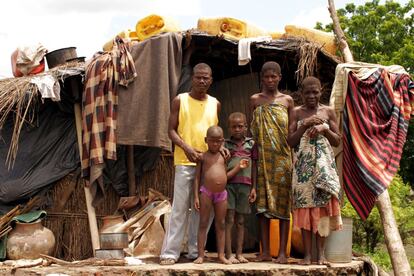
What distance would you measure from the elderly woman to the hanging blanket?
857 mm

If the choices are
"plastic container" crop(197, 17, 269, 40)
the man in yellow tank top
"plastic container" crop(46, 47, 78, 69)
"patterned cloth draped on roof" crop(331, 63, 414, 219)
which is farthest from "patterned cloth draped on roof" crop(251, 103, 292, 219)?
"plastic container" crop(46, 47, 78, 69)

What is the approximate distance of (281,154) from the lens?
19.1ft

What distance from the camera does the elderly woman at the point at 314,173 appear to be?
545cm

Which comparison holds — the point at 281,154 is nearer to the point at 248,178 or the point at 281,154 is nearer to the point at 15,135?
the point at 248,178

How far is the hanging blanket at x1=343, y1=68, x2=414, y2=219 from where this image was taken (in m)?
6.36

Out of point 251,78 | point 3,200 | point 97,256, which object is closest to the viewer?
point 97,256

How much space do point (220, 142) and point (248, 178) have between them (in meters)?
0.56

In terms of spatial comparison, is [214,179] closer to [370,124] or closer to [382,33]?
[370,124]

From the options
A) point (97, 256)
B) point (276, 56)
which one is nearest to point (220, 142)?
point (97, 256)

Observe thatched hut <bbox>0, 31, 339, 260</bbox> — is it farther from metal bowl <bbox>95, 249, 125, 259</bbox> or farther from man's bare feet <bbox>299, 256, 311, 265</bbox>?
man's bare feet <bbox>299, 256, 311, 265</bbox>

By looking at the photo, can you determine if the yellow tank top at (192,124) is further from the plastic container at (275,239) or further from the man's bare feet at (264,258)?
the plastic container at (275,239)

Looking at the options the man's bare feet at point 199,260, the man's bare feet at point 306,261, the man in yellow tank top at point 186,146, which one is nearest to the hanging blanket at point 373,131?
the man's bare feet at point 306,261

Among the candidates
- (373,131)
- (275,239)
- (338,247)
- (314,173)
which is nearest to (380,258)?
(373,131)

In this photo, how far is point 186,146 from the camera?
5.62 metres
